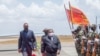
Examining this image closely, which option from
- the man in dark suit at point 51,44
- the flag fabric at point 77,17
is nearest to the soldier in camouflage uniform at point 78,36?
the flag fabric at point 77,17

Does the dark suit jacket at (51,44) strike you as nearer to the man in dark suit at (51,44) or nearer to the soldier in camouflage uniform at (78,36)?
the man in dark suit at (51,44)

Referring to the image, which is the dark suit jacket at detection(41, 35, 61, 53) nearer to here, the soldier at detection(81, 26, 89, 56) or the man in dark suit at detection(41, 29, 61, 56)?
the man in dark suit at detection(41, 29, 61, 56)

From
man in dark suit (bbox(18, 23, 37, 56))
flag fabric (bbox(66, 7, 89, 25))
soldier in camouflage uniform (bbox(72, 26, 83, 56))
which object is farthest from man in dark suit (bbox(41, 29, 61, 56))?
soldier in camouflage uniform (bbox(72, 26, 83, 56))

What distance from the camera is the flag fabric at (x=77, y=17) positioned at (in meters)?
19.0

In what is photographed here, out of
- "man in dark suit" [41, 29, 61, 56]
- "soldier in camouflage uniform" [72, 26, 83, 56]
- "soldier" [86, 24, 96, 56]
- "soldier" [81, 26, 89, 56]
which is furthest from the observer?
"soldier in camouflage uniform" [72, 26, 83, 56]

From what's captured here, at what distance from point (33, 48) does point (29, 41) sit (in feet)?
0.95

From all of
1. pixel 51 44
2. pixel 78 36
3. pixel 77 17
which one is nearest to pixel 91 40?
pixel 51 44

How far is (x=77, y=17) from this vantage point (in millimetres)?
19453

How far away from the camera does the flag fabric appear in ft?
62.2

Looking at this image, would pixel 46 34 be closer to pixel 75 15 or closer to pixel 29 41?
pixel 29 41

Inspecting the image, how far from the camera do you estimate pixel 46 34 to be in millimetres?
14711

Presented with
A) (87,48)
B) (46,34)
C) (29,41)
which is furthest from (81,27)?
(46,34)

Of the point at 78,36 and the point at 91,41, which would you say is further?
the point at 78,36

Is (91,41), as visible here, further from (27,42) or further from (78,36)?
(78,36)
